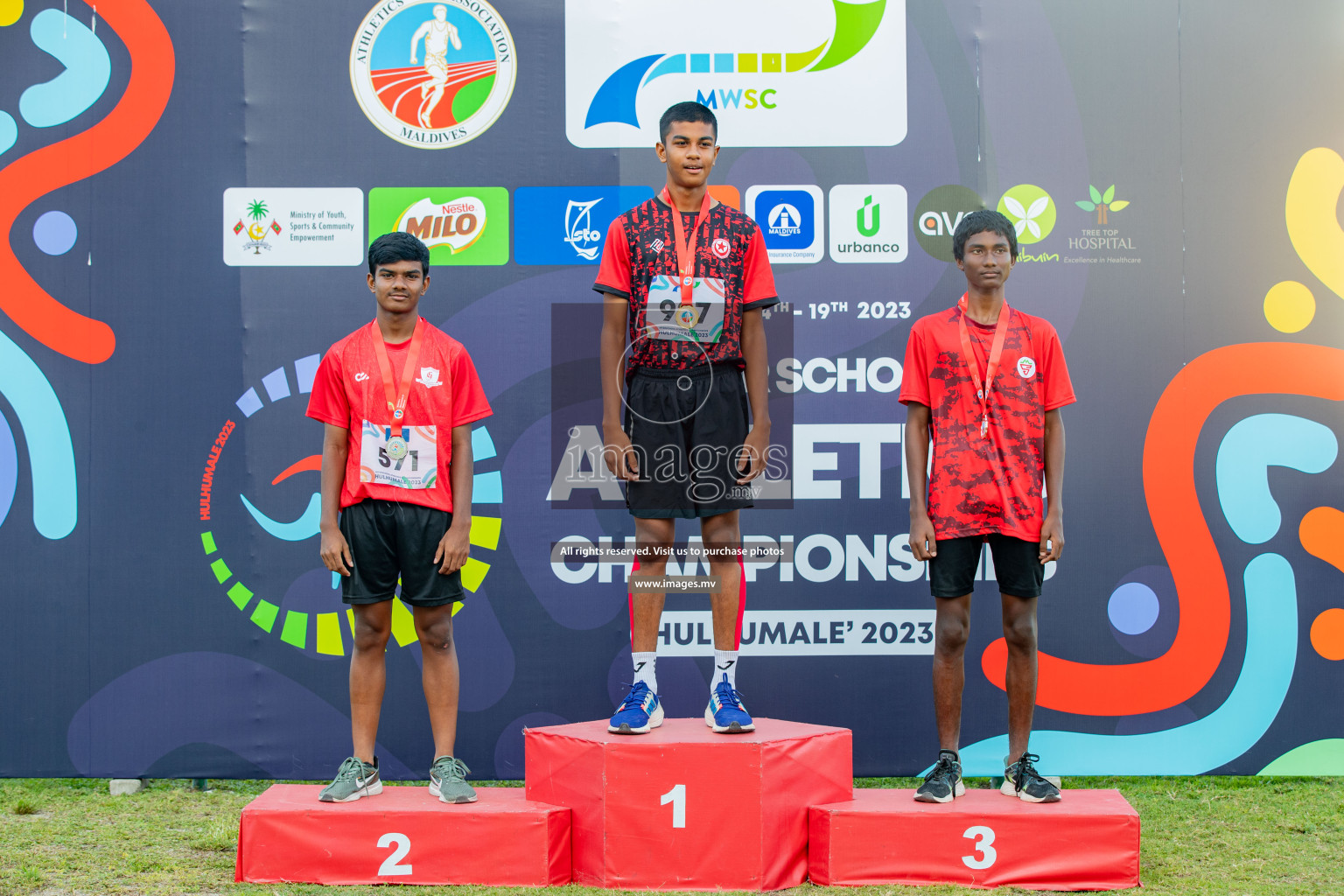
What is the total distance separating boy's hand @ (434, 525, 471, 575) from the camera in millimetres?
2973

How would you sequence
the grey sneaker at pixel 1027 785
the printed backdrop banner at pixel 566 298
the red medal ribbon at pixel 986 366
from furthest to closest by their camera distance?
the printed backdrop banner at pixel 566 298 → the red medal ribbon at pixel 986 366 → the grey sneaker at pixel 1027 785

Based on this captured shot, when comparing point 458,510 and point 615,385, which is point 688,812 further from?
point 615,385

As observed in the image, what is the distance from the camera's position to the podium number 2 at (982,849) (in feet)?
9.09

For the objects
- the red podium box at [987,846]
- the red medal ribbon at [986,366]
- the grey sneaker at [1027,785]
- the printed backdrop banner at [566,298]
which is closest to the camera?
the red podium box at [987,846]

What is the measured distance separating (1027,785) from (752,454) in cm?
123

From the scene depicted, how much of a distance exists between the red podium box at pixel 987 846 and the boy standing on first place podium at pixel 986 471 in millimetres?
131

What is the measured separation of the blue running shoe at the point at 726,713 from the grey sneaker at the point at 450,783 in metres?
0.73

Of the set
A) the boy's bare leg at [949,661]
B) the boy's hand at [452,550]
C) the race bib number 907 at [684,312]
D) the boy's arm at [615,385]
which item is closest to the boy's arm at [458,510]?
the boy's hand at [452,550]

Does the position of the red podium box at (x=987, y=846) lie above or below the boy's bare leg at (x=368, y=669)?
below

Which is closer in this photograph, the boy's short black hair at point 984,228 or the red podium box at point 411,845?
the red podium box at point 411,845

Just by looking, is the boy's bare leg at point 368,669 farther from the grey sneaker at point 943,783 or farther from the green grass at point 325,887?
the grey sneaker at point 943,783

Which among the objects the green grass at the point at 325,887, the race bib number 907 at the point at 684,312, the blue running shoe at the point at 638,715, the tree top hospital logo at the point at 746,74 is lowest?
the green grass at the point at 325,887

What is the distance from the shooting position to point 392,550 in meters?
3.00

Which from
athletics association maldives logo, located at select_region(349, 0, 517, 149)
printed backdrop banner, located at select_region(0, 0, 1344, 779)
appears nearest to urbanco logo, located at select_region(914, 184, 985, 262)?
printed backdrop banner, located at select_region(0, 0, 1344, 779)
